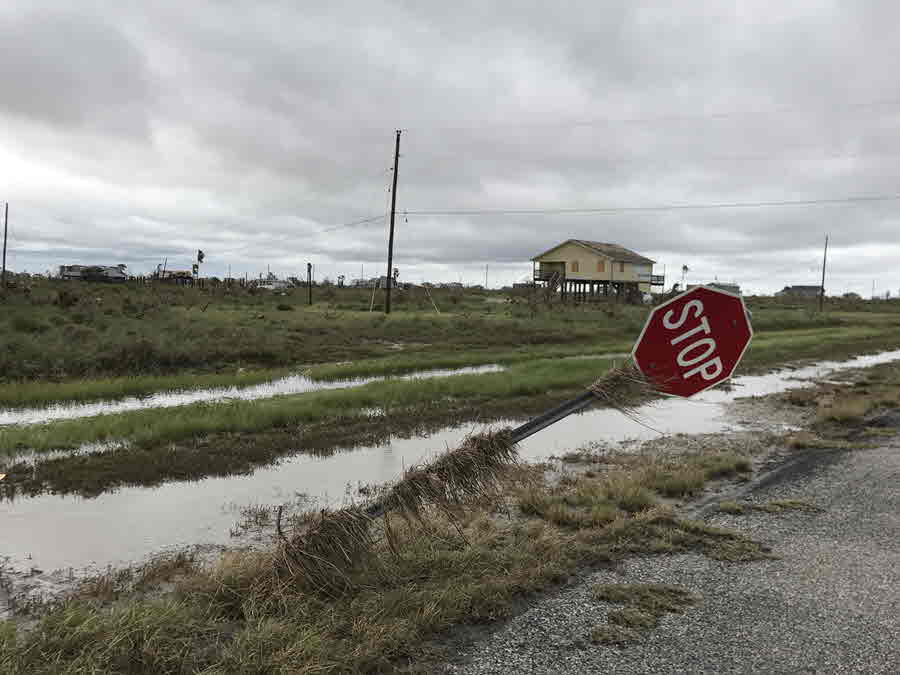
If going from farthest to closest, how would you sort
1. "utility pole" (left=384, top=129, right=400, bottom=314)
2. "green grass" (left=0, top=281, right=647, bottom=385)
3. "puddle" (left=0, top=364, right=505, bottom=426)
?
"utility pole" (left=384, top=129, right=400, bottom=314), "green grass" (left=0, top=281, right=647, bottom=385), "puddle" (left=0, top=364, right=505, bottom=426)

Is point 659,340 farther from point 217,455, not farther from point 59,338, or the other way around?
point 59,338

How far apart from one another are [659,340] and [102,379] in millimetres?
17193

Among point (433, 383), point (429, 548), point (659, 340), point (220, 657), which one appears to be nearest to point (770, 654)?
point (659, 340)

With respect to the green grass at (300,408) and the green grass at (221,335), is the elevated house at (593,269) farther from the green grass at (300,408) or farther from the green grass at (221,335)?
the green grass at (300,408)

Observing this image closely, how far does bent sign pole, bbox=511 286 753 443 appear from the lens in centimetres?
351

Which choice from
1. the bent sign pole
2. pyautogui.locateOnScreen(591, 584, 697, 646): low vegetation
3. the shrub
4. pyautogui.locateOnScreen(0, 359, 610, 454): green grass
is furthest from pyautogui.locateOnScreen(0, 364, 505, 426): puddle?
the bent sign pole

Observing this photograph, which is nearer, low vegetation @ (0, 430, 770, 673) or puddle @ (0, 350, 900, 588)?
low vegetation @ (0, 430, 770, 673)

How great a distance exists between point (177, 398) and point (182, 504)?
787cm

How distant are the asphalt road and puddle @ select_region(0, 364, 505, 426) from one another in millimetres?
11579

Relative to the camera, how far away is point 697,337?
3.66 metres

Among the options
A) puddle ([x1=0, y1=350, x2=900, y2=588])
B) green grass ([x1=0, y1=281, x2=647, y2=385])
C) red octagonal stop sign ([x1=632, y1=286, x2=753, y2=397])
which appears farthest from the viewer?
green grass ([x1=0, y1=281, x2=647, y2=385])

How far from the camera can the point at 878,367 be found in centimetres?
2630

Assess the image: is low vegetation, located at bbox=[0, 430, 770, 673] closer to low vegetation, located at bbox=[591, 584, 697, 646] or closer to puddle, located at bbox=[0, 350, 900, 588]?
low vegetation, located at bbox=[591, 584, 697, 646]

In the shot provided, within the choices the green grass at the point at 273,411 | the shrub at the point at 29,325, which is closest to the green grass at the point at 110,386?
the green grass at the point at 273,411
